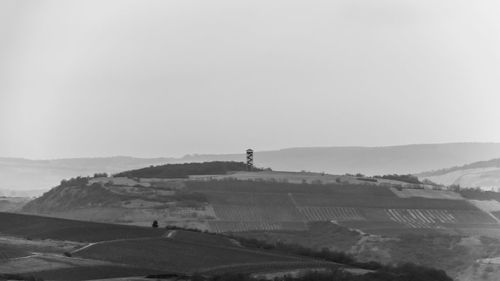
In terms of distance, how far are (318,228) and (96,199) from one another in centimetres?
2085

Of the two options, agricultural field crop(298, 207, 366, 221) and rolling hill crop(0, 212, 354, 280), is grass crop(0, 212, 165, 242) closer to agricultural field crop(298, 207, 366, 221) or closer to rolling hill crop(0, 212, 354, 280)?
rolling hill crop(0, 212, 354, 280)

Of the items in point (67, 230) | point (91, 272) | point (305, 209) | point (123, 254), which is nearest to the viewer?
point (91, 272)

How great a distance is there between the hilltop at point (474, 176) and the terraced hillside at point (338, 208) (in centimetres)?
5807

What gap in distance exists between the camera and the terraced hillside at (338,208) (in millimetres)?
85812

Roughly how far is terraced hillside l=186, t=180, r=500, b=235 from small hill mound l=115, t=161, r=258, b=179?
8087 mm

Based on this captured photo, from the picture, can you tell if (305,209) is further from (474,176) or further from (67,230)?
(474,176)

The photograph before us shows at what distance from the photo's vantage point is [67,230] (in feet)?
198

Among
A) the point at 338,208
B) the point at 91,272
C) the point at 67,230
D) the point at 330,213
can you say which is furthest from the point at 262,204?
the point at 91,272

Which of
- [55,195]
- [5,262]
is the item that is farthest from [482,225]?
[5,262]

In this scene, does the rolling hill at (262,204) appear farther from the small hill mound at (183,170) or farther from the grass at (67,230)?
the grass at (67,230)

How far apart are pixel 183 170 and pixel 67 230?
48.0 meters

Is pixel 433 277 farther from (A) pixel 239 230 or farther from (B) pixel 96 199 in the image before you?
(B) pixel 96 199

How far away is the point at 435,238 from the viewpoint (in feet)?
248

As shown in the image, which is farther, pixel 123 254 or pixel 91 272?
pixel 123 254
